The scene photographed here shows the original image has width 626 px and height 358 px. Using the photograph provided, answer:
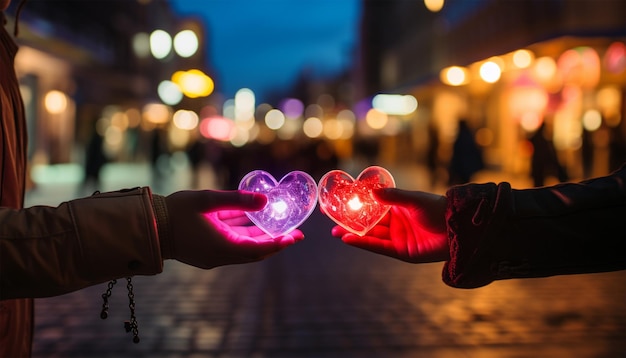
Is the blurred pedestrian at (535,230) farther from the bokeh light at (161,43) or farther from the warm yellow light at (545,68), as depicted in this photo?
the warm yellow light at (545,68)

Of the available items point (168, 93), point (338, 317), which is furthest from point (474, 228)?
point (168, 93)

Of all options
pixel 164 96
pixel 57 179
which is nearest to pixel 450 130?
pixel 164 96

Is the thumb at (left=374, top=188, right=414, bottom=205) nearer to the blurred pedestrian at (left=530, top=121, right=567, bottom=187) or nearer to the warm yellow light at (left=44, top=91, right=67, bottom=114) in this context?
the blurred pedestrian at (left=530, top=121, right=567, bottom=187)

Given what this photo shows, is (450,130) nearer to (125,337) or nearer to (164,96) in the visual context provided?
(164,96)

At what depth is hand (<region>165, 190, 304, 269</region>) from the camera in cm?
183

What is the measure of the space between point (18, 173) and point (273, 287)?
6602 mm

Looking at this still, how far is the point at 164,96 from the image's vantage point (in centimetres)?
2955

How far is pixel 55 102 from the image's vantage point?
31703 millimetres

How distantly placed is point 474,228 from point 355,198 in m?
0.60

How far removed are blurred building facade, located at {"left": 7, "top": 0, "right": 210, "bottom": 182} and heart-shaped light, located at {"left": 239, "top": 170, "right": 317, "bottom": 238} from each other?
1213cm

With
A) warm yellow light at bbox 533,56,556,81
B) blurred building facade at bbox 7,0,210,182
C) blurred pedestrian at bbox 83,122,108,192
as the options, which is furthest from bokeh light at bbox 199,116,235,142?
warm yellow light at bbox 533,56,556,81

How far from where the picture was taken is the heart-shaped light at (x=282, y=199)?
2.31 metres

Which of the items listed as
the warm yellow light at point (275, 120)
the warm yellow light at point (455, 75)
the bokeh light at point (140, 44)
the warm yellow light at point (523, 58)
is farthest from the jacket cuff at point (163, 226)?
the warm yellow light at point (275, 120)

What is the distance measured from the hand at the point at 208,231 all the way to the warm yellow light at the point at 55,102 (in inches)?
1200
